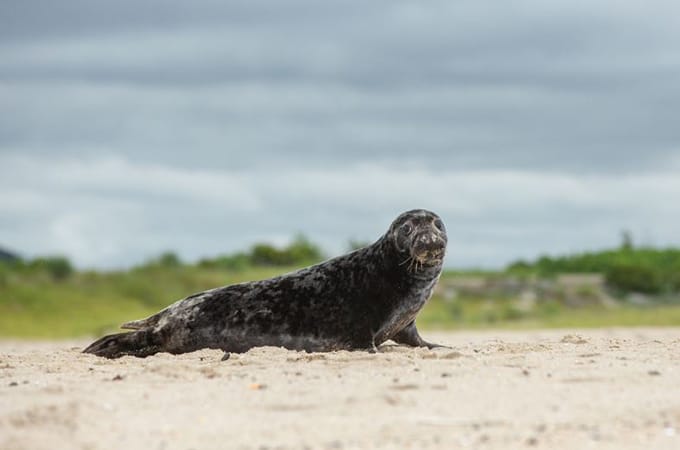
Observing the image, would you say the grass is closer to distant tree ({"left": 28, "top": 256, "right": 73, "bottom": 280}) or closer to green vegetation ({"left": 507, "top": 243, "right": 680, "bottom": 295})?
distant tree ({"left": 28, "top": 256, "right": 73, "bottom": 280})

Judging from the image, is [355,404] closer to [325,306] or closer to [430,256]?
[430,256]

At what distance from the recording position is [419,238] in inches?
369

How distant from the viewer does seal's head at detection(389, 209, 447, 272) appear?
9328mm

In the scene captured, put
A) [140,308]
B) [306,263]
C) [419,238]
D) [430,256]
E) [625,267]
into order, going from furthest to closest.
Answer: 1. [306,263]
2. [625,267]
3. [140,308]
4. [430,256]
5. [419,238]

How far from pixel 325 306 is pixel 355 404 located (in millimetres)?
3558

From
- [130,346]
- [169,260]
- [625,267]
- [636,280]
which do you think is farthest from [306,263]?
[130,346]

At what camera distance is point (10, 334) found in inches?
999

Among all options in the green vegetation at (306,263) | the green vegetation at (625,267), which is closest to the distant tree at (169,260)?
the green vegetation at (306,263)

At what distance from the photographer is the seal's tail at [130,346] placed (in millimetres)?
10219

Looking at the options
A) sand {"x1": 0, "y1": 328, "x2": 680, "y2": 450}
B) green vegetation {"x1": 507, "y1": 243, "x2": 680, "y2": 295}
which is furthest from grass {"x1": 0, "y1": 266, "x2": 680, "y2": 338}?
sand {"x1": 0, "y1": 328, "x2": 680, "y2": 450}

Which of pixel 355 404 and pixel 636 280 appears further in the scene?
pixel 636 280

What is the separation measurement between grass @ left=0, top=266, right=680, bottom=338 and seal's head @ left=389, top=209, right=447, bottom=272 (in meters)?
15.1

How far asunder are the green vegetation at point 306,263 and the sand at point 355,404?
668 inches

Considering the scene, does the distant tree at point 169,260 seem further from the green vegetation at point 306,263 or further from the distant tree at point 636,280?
the distant tree at point 636,280
